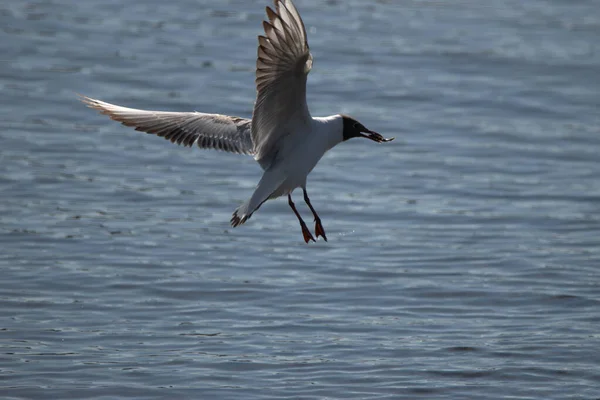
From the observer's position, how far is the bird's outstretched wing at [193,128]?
26.7 feet

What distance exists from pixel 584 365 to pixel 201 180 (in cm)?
544

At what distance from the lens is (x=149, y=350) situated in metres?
A: 8.34

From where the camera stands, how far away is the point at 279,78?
23.5 feet

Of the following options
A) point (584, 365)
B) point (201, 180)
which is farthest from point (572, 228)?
point (201, 180)

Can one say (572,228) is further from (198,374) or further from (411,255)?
(198,374)

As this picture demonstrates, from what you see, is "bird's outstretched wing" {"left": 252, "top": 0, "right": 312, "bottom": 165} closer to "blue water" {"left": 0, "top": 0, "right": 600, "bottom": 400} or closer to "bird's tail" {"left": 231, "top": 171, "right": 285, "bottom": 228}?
"bird's tail" {"left": 231, "top": 171, "right": 285, "bottom": 228}

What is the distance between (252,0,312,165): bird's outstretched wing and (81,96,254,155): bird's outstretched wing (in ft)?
0.95

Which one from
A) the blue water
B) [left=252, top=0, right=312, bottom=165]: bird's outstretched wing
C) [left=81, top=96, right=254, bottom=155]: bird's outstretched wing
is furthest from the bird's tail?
the blue water

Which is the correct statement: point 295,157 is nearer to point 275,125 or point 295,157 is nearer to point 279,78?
point 275,125

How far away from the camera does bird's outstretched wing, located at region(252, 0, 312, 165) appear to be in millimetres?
6752

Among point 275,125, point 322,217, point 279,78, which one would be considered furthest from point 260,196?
point 322,217

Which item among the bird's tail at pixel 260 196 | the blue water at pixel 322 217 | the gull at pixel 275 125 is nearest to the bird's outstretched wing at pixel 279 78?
the gull at pixel 275 125

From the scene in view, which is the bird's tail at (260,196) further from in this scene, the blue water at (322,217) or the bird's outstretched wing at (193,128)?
the blue water at (322,217)

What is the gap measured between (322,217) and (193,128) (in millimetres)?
3363
